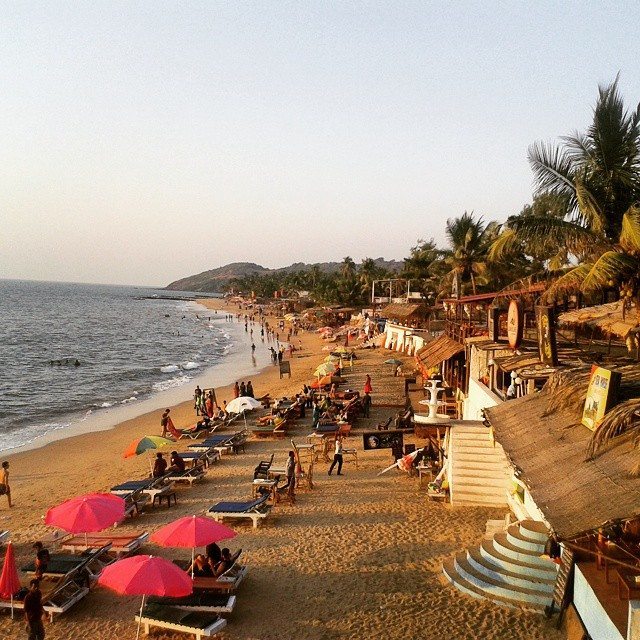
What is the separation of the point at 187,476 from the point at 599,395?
1063 centimetres

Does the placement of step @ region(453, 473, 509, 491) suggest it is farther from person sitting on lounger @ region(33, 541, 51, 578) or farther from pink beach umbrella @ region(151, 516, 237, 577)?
person sitting on lounger @ region(33, 541, 51, 578)

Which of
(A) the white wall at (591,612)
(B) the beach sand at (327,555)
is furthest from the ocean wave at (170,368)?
(A) the white wall at (591,612)

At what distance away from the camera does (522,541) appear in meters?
8.67

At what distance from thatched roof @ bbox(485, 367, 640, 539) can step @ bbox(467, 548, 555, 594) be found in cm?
192

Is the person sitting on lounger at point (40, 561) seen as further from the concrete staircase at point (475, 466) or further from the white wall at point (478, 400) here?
the white wall at point (478, 400)

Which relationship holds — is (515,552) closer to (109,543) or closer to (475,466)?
(475,466)

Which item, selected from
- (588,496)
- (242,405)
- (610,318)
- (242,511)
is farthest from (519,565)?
(242,405)

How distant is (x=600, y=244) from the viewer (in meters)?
10.5

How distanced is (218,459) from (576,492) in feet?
42.5

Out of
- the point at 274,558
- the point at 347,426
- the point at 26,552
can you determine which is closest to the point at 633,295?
the point at 274,558

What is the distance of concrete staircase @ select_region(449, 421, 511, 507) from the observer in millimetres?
12070

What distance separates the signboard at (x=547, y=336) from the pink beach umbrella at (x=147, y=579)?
22.9 ft

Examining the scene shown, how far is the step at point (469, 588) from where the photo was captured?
7984 mm

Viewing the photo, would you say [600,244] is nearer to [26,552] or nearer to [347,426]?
[347,426]
